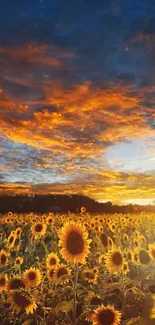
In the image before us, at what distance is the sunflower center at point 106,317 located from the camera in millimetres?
5406

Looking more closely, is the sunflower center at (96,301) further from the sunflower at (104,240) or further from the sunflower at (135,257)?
the sunflower at (104,240)

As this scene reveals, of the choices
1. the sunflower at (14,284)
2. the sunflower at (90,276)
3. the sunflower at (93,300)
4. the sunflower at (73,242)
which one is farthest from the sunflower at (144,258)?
the sunflower at (14,284)

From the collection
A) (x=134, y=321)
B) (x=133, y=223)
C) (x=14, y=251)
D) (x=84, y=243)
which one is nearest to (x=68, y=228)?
(x=84, y=243)

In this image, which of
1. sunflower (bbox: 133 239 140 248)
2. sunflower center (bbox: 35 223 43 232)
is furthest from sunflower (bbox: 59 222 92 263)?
sunflower center (bbox: 35 223 43 232)

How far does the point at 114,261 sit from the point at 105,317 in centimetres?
254

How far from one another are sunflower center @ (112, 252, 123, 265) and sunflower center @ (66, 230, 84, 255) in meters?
1.93

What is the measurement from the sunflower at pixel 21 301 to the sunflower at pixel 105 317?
1.18 m

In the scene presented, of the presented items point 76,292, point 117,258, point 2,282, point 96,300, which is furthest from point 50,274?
point 96,300

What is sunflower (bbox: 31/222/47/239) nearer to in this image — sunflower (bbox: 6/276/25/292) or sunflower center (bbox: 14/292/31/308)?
sunflower (bbox: 6/276/25/292)

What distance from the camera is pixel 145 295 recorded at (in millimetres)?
7340

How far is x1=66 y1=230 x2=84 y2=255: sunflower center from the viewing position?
625cm

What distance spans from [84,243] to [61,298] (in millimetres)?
1701

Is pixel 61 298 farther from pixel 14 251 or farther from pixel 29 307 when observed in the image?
pixel 14 251

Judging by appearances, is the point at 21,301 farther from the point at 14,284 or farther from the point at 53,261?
the point at 53,261
